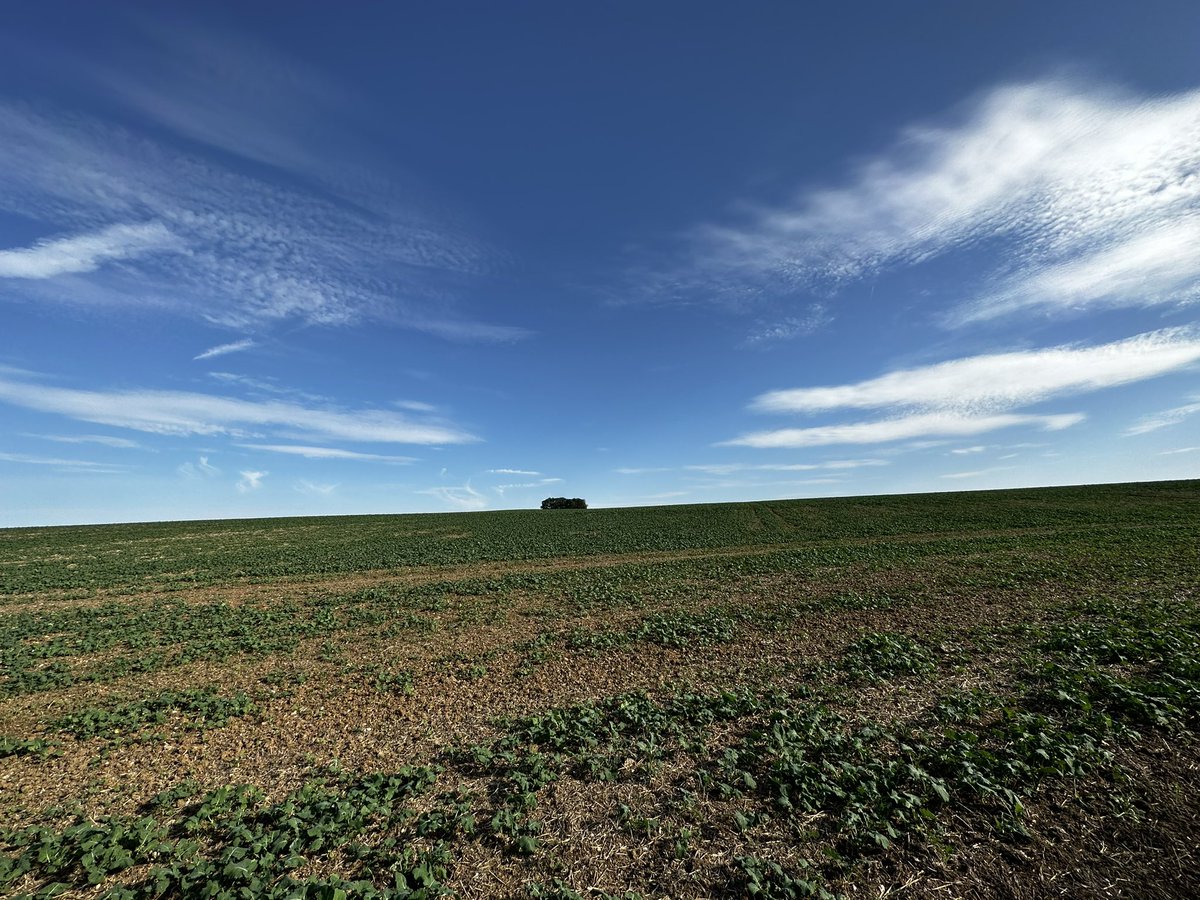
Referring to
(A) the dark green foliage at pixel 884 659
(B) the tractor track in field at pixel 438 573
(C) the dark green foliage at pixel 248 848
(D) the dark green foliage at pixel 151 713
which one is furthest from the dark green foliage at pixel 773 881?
(B) the tractor track in field at pixel 438 573

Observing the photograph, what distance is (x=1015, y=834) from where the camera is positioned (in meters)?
5.88

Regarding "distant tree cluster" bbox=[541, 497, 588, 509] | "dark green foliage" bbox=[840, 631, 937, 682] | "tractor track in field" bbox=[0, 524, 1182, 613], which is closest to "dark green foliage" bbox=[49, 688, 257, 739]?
"tractor track in field" bbox=[0, 524, 1182, 613]

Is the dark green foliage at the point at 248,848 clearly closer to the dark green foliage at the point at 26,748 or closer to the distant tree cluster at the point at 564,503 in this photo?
the dark green foliage at the point at 26,748

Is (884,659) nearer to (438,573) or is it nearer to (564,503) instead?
(438,573)

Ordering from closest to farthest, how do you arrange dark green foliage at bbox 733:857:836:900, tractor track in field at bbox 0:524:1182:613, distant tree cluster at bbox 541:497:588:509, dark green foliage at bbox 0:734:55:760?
dark green foliage at bbox 733:857:836:900 < dark green foliage at bbox 0:734:55:760 < tractor track in field at bbox 0:524:1182:613 < distant tree cluster at bbox 541:497:588:509

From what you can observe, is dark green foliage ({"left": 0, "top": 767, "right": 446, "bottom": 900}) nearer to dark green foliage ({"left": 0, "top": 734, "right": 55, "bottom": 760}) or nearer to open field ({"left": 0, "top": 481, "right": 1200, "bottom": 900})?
open field ({"left": 0, "top": 481, "right": 1200, "bottom": 900})

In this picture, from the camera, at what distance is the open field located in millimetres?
5707

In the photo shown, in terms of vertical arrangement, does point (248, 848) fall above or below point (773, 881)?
above

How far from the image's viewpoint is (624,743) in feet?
28.0

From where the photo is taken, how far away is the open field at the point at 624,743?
571 centimetres

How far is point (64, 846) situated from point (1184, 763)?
15.4 meters

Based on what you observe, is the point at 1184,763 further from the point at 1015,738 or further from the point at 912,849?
the point at 912,849

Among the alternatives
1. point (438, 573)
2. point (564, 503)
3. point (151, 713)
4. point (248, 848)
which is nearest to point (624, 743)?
point (248, 848)

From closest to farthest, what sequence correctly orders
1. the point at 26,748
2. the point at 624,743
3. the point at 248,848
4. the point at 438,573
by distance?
the point at 248,848 → the point at 624,743 → the point at 26,748 → the point at 438,573
